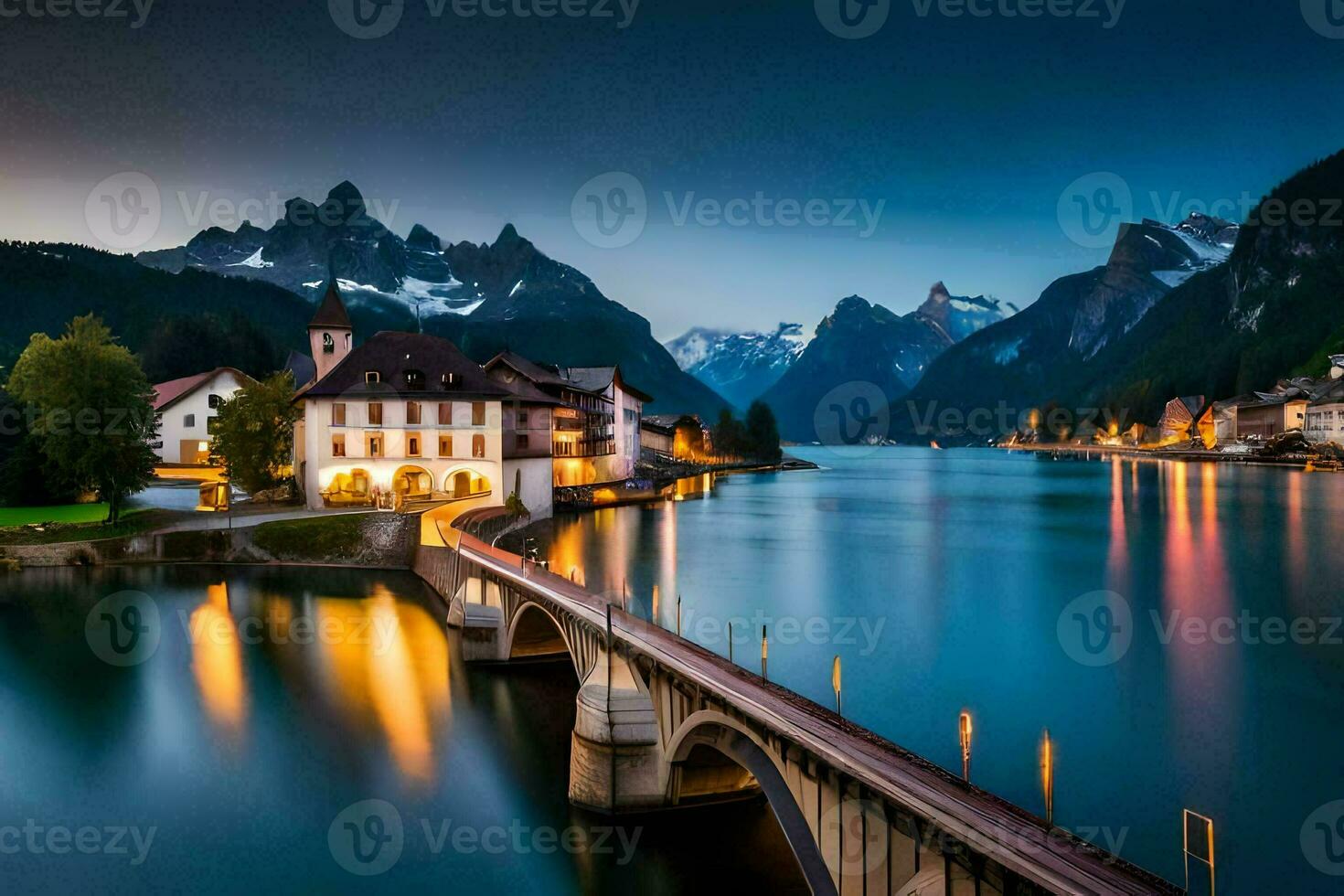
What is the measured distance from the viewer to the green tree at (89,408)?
55156 millimetres

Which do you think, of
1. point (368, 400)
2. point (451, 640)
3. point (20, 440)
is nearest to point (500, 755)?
point (451, 640)

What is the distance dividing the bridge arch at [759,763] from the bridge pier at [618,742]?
0.78 m

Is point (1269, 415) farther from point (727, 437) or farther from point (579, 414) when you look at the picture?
point (579, 414)

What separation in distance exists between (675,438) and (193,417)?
94113 millimetres

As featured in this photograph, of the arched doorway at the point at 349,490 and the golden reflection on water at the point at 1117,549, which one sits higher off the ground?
the arched doorway at the point at 349,490

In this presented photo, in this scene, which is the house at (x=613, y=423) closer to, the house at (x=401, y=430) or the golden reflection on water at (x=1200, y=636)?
the house at (x=401, y=430)

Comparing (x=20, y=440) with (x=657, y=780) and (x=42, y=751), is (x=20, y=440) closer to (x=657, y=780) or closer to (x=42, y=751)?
(x=42, y=751)

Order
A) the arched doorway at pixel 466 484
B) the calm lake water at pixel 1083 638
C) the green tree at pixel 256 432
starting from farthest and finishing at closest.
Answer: the green tree at pixel 256 432
the arched doorway at pixel 466 484
the calm lake water at pixel 1083 638

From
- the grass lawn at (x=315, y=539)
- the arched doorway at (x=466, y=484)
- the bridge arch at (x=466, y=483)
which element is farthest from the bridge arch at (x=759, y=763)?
the arched doorway at (x=466, y=484)

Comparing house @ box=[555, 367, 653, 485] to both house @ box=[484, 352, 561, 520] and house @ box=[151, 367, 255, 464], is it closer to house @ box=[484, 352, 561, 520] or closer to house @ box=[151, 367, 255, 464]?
house @ box=[484, 352, 561, 520]

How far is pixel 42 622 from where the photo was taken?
3931 cm

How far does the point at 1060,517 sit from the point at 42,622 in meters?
78.2

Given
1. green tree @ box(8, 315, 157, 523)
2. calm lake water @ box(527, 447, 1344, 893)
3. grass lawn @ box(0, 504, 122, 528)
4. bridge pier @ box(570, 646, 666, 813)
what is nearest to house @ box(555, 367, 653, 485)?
calm lake water @ box(527, 447, 1344, 893)

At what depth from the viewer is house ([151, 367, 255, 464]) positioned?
88.6 meters
